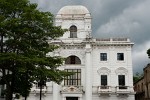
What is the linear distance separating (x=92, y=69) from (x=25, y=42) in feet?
90.9

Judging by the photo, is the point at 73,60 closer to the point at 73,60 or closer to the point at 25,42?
the point at 73,60

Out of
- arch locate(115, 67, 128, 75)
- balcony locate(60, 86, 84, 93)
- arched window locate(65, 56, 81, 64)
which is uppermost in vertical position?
arched window locate(65, 56, 81, 64)

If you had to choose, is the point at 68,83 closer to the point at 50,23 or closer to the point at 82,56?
the point at 82,56

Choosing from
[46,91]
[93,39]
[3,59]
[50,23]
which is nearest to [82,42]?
[93,39]

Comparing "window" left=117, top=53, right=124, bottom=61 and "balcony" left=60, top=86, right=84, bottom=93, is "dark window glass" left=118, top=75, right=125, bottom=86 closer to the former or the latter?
"window" left=117, top=53, right=124, bottom=61

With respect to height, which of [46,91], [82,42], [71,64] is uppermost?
[82,42]

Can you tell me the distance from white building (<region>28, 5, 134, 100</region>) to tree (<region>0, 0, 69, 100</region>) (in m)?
23.4

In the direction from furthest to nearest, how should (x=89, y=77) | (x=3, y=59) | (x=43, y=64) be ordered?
1. (x=89, y=77)
2. (x=43, y=64)
3. (x=3, y=59)

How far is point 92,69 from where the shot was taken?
5672 centimetres

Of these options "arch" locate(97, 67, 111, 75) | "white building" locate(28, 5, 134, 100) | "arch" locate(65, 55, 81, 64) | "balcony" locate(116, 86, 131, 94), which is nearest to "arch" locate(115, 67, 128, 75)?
"white building" locate(28, 5, 134, 100)

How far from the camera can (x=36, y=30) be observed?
102 ft

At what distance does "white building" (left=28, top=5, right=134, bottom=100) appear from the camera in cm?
5509

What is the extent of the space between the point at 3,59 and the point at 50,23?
6.21 meters

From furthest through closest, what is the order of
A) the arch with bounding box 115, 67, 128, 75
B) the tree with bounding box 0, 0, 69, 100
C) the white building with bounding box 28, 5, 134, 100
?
the arch with bounding box 115, 67, 128, 75
the white building with bounding box 28, 5, 134, 100
the tree with bounding box 0, 0, 69, 100
